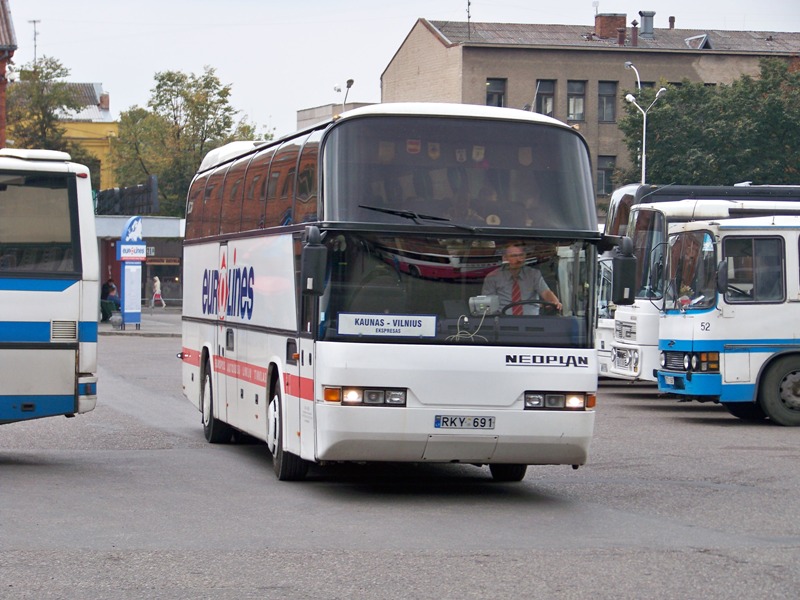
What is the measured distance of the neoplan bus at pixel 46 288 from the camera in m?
13.3

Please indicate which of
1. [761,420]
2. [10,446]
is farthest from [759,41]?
[10,446]

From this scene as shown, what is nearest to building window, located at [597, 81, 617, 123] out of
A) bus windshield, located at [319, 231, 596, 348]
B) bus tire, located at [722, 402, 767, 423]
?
bus tire, located at [722, 402, 767, 423]

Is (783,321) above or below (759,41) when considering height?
below

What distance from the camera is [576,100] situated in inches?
3098

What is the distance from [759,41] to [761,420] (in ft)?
234

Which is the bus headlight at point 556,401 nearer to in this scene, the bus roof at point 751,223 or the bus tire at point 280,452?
the bus tire at point 280,452

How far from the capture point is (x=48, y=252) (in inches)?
534

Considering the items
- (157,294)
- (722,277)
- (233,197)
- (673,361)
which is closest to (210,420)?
(233,197)

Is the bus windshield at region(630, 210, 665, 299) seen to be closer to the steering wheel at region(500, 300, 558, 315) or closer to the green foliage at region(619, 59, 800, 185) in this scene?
the steering wheel at region(500, 300, 558, 315)

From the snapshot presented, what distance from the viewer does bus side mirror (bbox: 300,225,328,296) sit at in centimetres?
1094

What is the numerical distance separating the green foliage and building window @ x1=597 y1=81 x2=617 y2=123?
9.09m

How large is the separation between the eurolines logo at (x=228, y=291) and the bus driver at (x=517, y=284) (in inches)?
137

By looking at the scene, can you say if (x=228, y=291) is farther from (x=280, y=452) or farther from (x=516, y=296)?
(x=516, y=296)

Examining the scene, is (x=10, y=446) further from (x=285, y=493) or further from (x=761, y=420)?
(x=761, y=420)
